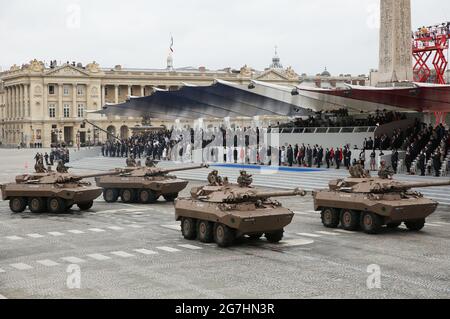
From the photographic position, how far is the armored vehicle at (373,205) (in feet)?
63.6

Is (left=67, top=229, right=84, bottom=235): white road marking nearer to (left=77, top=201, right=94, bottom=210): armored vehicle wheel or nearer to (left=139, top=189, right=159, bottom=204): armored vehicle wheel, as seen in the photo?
(left=77, top=201, right=94, bottom=210): armored vehicle wheel

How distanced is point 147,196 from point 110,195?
1.74m

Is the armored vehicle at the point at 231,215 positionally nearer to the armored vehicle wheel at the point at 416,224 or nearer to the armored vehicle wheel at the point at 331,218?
the armored vehicle wheel at the point at 331,218

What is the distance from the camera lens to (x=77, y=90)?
125625 mm

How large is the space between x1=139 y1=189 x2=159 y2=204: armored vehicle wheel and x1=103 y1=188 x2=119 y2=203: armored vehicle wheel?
3.88 feet

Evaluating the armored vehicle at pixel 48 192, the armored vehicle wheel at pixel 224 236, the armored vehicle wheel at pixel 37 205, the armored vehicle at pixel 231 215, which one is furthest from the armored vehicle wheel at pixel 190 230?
the armored vehicle wheel at pixel 37 205

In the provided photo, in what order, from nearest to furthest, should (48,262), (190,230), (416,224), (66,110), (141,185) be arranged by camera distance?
(48,262) → (190,230) → (416,224) → (141,185) → (66,110)

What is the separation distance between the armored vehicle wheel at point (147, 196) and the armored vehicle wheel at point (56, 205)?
12.7 ft

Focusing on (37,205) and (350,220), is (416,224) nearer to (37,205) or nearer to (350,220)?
(350,220)

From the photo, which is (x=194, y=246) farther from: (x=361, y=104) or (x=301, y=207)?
(x=361, y=104)

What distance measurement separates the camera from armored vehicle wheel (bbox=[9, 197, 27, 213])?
83.6 ft

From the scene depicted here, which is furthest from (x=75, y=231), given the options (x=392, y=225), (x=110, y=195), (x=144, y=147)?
(x=144, y=147)
